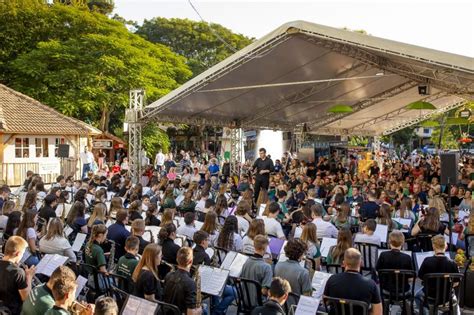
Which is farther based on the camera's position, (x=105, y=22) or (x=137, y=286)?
(x=105, y=22)

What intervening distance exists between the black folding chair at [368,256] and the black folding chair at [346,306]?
96.6 inches

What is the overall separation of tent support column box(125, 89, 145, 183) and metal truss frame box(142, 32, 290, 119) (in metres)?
0.33

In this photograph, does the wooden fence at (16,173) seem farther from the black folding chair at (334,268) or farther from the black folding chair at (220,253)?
the black folding chair at (334,268)

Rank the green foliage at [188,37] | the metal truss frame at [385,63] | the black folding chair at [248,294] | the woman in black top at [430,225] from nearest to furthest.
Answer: the black folding chair at [248,294] → the woman in black top at [430,225] → the metal truss frame at [385,63] → the green foliage at [188,37]

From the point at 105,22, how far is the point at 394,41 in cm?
2700

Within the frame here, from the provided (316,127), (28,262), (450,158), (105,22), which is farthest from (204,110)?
(105,22)

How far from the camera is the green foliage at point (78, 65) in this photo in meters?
29.1

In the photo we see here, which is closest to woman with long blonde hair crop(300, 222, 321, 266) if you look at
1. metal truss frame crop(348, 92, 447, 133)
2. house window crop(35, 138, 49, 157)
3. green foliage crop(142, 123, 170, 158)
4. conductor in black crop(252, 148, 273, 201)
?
conductor in black crop(252, 148, 273, 201)

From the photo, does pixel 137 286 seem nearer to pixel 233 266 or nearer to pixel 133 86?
pixel 233 266

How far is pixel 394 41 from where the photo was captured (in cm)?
1098

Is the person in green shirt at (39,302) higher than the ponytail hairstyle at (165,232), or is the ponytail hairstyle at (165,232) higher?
the ponytail hairstyle at (165,232)

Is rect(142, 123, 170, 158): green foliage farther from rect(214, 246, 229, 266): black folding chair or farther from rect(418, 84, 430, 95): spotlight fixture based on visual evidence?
rect(214, 246, 229, 266): black folding chair

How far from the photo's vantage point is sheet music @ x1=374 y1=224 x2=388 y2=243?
7921mm

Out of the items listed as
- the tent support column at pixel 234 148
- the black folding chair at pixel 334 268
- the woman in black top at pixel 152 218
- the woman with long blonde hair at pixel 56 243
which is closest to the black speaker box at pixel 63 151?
the tent support column at pixel 234 148
